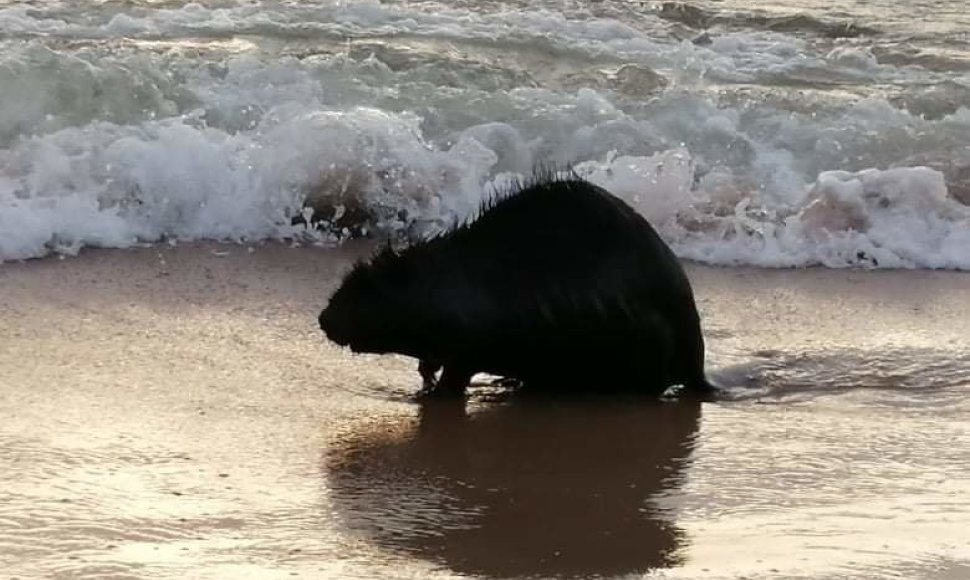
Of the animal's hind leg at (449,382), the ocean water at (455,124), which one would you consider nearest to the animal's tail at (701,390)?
the ocean water at (455,124)

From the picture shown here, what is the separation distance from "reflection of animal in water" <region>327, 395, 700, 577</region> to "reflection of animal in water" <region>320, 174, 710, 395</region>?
0.14 m

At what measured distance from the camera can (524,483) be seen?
4.26 m

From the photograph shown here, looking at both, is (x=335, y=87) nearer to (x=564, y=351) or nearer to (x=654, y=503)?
(x=564, y=351)

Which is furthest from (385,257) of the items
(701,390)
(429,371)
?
(701,390)

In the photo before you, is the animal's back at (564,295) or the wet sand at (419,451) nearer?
the wet sand at (419,451)

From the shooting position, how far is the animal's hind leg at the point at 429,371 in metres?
5.25

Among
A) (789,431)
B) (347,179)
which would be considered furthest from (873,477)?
(347,179)

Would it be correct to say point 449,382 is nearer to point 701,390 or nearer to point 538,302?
point 538,302

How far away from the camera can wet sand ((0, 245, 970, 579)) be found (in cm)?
360

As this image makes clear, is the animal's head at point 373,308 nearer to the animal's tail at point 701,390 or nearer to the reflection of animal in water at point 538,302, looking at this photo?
the reflection of animal in water at point 538,302

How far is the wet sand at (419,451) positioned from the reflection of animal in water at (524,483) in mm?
11

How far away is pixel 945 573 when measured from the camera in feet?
11.5

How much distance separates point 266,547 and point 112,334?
7.07ft

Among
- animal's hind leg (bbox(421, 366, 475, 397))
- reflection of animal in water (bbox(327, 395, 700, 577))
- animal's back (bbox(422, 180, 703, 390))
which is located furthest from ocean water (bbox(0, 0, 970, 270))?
reflection of animal in water (bbox(327, 395, 700, 577))
